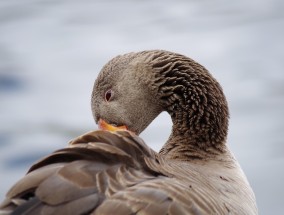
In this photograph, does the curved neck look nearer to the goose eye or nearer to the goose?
the goose

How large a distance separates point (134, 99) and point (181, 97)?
0.35 metres

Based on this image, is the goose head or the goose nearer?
the goose

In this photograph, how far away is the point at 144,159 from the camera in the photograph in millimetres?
6836

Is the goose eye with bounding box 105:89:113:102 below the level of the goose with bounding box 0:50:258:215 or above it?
above

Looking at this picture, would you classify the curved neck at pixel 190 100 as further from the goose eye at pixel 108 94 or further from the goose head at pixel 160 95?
the goose eye at pixel 108 94

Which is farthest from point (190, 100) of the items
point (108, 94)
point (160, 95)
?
point (108, 94)

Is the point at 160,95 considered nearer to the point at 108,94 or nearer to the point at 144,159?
the point at 108,94

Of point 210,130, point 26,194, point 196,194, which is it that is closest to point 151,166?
point 196,194

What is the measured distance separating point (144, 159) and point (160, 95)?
72.0 inches

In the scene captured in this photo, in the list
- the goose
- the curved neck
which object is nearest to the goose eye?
the goose

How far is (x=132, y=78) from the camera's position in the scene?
8586 millimetres

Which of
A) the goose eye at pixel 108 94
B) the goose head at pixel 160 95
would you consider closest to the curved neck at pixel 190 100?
the goose head at pixel 160 95

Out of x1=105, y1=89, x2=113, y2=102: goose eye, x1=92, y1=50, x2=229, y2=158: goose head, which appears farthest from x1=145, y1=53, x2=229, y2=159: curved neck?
x1=105, y1=89, x2=113, y2=102: goose eye

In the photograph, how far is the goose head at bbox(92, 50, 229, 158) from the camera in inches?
337
